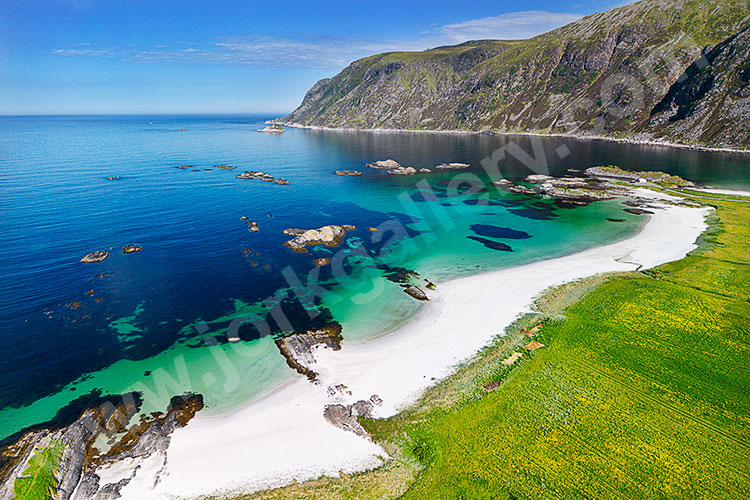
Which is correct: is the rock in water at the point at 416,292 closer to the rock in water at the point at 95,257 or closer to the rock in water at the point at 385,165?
the rock in water at the point at 95,257

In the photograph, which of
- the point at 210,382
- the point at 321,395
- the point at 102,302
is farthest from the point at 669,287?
the point at 102,302

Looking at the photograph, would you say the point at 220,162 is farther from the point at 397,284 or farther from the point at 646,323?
the point at 646,323

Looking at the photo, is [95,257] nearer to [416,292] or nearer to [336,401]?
[336,401]

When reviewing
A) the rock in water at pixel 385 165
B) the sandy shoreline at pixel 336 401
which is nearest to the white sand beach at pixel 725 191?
the sandy shoreline at pixel 336 401

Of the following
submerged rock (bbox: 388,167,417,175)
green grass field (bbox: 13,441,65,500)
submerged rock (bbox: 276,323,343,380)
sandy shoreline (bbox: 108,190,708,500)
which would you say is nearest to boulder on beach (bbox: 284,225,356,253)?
submerged rock (bbox: 276,323,343,380)

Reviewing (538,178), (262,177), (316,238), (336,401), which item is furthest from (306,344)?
(538,178)
